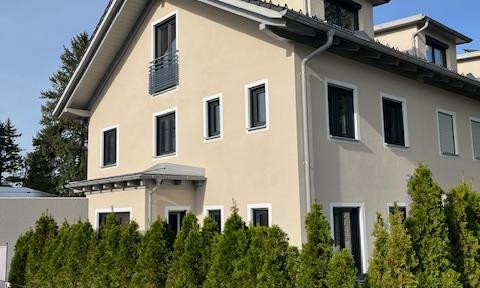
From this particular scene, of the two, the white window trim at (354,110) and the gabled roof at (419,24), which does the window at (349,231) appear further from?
the gabled roof at (419,24)

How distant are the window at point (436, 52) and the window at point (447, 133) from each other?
2575 millimetres

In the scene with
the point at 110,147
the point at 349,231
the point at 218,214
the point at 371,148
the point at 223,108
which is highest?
the point at 223,108

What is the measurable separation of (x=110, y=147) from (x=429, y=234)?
445 inches

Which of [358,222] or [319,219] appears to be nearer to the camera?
[319,219]

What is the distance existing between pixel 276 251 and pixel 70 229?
5615 mm

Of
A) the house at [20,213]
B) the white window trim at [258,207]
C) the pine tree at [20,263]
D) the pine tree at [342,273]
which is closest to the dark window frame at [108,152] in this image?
the house at [20,213]

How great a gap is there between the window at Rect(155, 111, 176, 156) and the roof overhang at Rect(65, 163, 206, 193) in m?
0.76

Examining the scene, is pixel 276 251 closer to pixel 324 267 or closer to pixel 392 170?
pixel 324 267

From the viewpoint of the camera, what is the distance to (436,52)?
16.7 metres

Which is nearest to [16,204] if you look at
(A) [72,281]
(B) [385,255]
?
(A) [72,281]

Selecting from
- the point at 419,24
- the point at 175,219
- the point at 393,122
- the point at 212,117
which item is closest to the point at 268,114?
the point at 212,117

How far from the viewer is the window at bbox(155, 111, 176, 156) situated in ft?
43.9

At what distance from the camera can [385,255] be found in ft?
22.7

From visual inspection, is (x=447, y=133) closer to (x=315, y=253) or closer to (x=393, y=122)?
(x=393, y=122)
